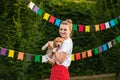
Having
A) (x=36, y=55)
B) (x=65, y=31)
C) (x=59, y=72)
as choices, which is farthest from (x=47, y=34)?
(x=59, y=72)

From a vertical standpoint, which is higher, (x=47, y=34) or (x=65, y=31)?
(x=47, y=34)

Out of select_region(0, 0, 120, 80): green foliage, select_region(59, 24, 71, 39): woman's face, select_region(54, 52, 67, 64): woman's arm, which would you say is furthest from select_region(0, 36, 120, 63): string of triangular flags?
select_region(54, 52, 67, 64): woman's arm

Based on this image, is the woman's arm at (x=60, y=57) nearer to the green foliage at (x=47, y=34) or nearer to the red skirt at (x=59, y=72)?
the red skirt at (x=59, y=72)

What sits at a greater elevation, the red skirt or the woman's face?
the woman's face

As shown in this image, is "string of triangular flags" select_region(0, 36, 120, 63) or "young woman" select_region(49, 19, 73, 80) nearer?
"young woman" select_region(49, 19, 73, 80)

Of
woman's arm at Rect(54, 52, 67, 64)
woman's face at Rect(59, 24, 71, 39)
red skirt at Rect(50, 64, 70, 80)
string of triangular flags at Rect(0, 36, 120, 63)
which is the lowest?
red skirt at Rect(50, 64, 70, 80)

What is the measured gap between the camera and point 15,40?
936 cm

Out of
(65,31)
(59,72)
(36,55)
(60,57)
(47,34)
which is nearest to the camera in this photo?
(60,57)

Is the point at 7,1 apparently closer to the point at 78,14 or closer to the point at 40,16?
the point at 40,16

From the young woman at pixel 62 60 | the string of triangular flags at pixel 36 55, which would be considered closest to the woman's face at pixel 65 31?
the young woman at pixel 62 60

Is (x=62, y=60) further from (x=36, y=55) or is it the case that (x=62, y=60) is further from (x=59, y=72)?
(x=36, y=55)

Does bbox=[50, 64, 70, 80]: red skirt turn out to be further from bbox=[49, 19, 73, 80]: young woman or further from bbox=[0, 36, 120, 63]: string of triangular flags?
bbox=[0, 36, 120, 63]: string of triangular flags

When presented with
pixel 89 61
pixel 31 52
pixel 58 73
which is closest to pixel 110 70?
pixel 89 61

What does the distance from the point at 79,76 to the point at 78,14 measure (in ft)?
5.04
